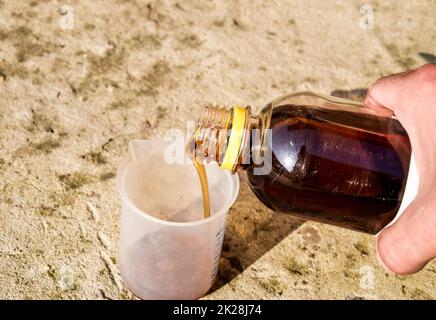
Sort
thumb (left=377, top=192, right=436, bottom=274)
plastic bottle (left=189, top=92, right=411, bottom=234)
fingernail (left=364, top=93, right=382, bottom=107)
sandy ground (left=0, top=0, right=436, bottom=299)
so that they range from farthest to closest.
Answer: sandy ground (left=0, top=0, right=436, bottom=299), fingernail (left=364, top=93, right=382, bottom=107), plastic bottle (left=189, top=92, right=411, bottom=234), thumb (left=377, top=192, right=436, bottom=274)

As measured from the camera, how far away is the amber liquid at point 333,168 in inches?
42.6

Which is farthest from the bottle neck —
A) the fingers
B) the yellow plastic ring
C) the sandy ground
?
the sandy ground

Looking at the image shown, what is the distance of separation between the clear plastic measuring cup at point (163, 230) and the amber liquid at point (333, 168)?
13 cm

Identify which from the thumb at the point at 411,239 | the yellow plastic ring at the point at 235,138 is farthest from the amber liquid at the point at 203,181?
the thumb at the point at 411,239

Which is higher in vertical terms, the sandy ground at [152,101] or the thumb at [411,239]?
the thumb at [411,239]

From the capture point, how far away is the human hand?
967mm

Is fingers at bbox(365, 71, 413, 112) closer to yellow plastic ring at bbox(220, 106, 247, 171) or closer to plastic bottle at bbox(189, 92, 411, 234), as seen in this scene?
plastic bottle at bbox(189, 92, 411, 234)

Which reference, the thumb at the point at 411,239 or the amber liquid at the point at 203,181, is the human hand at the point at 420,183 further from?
the amber liquid at the point at 203,181

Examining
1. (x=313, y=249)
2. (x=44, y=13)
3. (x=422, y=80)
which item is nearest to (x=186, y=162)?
(x=313, y=249)

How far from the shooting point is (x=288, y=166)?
108 cm

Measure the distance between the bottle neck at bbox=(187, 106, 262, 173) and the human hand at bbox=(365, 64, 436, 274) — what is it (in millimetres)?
276

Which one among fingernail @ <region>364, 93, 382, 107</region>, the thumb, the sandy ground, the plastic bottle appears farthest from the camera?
the sandy ground

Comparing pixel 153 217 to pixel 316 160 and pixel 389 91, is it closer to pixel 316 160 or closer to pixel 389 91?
pixel 316 160

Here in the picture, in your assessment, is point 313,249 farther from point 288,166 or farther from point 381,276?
point 288,166
